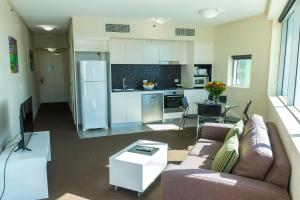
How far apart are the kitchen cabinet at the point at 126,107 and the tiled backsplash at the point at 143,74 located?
64 centimetres

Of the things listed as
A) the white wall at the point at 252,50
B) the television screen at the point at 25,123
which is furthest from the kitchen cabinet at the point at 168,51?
the television screen at the point at 25,123

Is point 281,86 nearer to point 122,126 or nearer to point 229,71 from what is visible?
point 229,71

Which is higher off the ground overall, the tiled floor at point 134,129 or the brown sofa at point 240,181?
the brown sofa at point 240,181

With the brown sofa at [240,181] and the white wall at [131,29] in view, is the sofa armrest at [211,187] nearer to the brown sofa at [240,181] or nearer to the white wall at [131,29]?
the brown sofa at [240,181]

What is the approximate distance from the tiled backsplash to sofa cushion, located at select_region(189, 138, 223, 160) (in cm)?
342

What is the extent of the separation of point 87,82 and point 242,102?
11.7ft

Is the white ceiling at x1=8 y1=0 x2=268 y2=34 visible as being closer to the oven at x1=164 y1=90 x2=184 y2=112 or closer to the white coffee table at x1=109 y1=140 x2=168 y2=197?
the oven at x1=164 y1=90 x2=184 y2=112

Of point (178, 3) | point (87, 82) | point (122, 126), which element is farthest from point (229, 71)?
point (87, 82)

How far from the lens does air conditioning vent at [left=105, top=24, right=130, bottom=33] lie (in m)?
5.40

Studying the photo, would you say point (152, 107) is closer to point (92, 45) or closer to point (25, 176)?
point (92, 45)

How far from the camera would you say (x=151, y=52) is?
6129 mm

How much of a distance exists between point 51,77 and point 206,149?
762 centimetres

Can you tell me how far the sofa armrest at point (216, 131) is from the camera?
133 inches

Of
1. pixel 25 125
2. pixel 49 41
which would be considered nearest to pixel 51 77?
pixel 49 41
